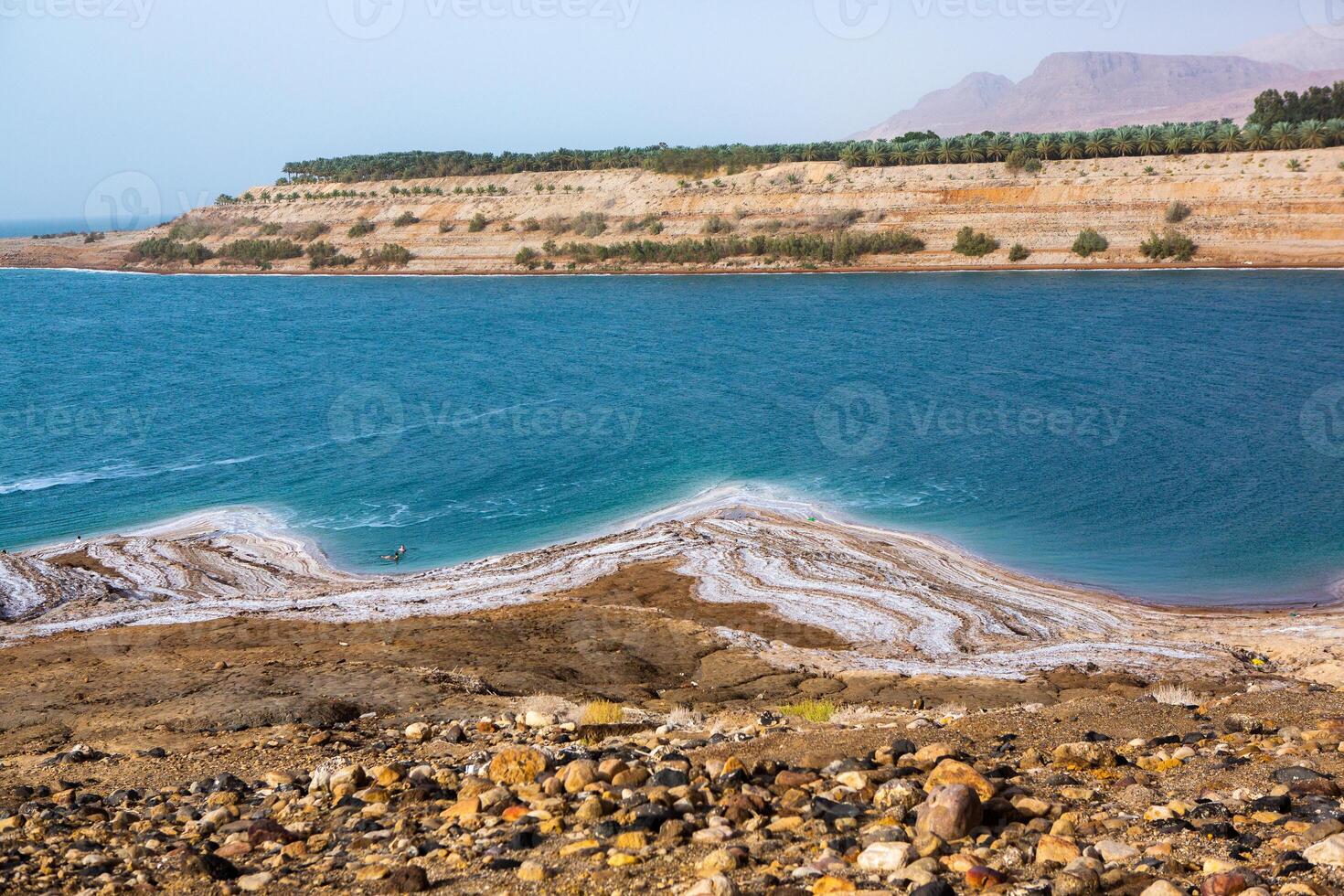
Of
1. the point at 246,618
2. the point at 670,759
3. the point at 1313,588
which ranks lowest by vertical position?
the point at 1313,588

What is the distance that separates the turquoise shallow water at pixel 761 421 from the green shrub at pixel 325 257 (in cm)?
3536

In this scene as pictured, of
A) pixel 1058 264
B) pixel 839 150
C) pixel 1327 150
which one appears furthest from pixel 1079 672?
pixel 839 150

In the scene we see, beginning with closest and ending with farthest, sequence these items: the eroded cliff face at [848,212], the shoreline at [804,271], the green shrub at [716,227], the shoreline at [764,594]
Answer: the shoreline at [764,594] < the shoreline at [804,271] < the eroded cliff face at [848,212] < the green shrub at [716,227]

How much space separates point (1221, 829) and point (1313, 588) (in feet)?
62.4

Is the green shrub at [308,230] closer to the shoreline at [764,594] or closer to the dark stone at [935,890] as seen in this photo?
the shoreline at [764,594]

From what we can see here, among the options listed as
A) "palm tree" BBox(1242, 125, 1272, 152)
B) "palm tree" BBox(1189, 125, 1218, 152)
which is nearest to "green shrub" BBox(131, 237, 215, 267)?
"palm tree" BBox(1189, 125, 1218, 152)

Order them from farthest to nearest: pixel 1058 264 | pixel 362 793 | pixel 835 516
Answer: pixel 1058 264
pixel 835 516
pixel 362 793

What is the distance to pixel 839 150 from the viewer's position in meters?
109

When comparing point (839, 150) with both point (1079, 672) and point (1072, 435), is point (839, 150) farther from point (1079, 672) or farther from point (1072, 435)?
point (1079, 672)

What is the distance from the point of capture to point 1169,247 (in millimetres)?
80750

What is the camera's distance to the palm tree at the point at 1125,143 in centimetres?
9438

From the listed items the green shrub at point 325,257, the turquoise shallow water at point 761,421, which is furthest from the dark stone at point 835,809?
the green shrub at point 325,257
